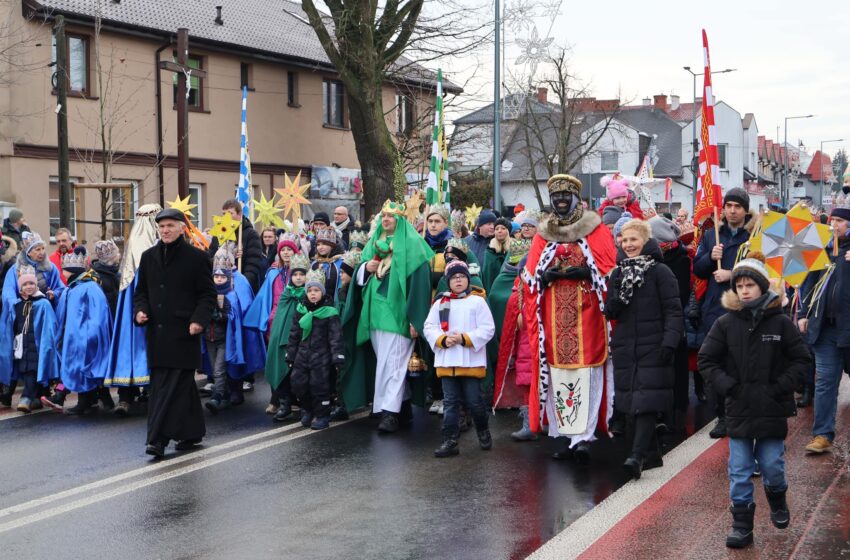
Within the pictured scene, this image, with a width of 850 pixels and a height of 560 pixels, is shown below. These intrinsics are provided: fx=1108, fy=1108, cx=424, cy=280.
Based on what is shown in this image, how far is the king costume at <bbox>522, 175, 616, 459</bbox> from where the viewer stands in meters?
8.24

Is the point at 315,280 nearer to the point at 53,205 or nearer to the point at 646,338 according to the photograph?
the point at 646,338

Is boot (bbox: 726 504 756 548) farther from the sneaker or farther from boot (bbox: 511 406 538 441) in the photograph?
boot (bbox: 511 406 538 441)

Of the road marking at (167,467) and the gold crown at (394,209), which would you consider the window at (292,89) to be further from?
the road marking at (167,467)

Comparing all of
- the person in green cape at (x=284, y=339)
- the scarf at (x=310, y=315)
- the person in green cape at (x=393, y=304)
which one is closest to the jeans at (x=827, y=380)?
the person in green cape at (x=393, y=304)

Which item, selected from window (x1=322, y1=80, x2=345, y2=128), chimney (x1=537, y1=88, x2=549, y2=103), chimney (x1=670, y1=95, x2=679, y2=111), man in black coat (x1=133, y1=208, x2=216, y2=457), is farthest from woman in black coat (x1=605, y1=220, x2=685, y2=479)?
chimney (x1=670, y1=95, x2=679, y2=111)

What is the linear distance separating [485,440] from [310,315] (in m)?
2.05

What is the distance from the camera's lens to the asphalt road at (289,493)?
6.23 metres

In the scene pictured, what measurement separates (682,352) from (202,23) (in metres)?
23.6

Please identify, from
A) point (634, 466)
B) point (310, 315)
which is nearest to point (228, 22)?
point (310, 315)

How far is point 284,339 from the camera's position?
10.2 metres

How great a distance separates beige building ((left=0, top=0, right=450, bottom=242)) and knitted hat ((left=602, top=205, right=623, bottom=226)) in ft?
41.7

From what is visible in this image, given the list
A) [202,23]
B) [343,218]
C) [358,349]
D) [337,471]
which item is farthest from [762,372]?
[202,23]

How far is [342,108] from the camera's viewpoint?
3588 centimetres

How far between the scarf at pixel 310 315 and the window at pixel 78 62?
18.3m
